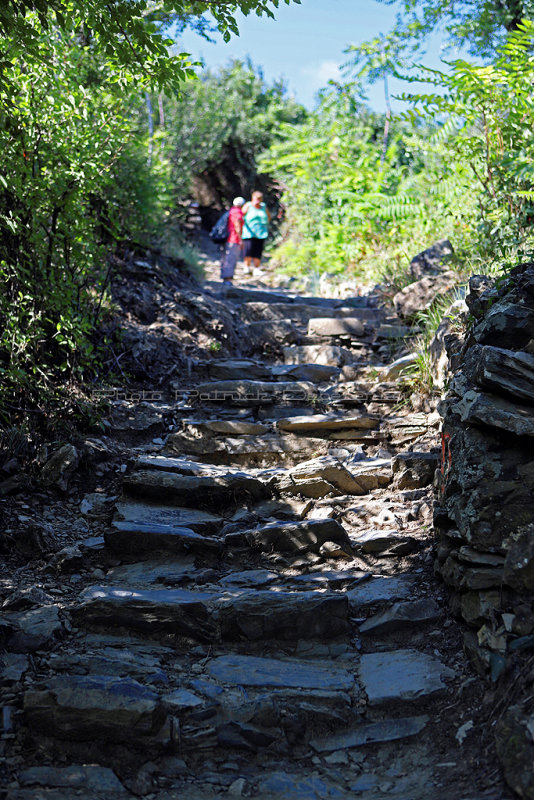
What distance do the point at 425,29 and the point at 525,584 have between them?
1529 centimetres

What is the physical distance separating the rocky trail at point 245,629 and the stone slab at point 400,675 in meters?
0.01

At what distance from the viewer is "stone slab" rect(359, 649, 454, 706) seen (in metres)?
3.43

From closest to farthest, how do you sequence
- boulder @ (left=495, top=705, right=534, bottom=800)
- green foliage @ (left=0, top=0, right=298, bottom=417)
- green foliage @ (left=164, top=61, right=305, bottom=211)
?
boulder @ (left=495, top=705, right=534, bottom=800) < green foliage @ (left=0, top=0, right=298, bottom=417) < green foliage @ (left=164, top=61, right=305, bottom=211)

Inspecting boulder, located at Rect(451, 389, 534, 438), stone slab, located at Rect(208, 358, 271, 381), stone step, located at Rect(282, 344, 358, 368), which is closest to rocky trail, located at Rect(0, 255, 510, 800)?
boulder, located at Rect(451, 389, 534, 438)

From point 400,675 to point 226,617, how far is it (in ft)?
3.26

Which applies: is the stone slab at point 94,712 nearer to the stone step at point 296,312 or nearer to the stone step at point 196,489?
the stone step at point 196,489

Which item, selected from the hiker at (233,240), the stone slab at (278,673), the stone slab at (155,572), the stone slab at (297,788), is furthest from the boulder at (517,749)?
the hiker at (233,240)

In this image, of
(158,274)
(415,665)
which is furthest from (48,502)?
(158,274)

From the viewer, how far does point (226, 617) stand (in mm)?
3955

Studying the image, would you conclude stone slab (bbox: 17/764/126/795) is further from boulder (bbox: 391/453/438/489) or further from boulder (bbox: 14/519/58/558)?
boulder (bbox: 391/453/438/489)

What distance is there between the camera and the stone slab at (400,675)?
11.2ft

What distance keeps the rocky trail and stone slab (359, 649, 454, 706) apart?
0.03 ft

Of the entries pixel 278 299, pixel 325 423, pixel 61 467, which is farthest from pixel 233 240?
pixel 61 467

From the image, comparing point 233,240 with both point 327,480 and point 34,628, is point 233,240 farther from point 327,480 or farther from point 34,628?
point 34,628
